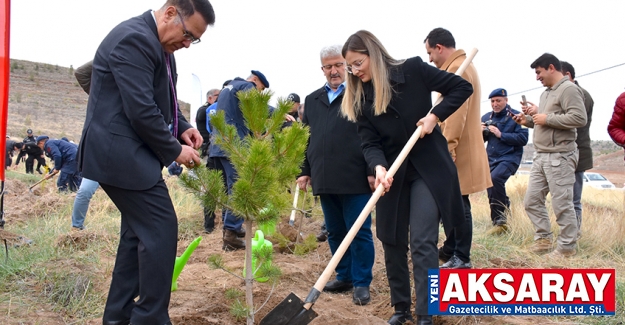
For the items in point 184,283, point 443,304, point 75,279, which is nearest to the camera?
point 443,304

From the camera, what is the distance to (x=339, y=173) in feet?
12.8

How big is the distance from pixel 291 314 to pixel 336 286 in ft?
4.57

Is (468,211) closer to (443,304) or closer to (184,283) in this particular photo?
(443,304)

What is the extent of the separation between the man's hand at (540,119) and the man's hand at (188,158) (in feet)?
→ 11.8

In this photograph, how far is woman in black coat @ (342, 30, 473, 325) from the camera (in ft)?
10.3

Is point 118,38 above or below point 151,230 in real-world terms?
above

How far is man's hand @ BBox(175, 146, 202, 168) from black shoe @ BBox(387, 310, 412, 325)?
1523 millimetres

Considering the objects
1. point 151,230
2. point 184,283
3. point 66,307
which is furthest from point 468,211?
point 66,307

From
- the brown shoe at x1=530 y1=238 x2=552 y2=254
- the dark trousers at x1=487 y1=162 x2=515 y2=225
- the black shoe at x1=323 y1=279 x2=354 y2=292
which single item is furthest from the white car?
the black shoe at x1=323 y1=279 x2=354 y2=292

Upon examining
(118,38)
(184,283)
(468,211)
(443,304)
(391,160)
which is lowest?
(184,283)

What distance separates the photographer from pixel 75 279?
384 cm

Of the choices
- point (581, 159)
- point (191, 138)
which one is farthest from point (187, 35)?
point (581, 159)

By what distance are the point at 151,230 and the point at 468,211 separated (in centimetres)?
300

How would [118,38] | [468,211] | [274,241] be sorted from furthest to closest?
[274,241] → [468,211] → [118,38]
